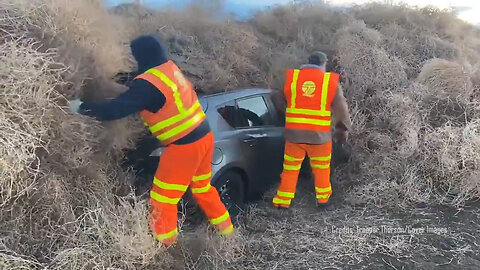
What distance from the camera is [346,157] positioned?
6703mm

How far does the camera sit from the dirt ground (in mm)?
4383

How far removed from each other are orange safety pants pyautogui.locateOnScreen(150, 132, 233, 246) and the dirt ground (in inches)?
7.7

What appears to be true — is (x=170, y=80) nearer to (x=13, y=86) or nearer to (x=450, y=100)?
(x=13, y=86)

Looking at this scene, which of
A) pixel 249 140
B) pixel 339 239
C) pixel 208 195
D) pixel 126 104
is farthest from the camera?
pixel 249 140

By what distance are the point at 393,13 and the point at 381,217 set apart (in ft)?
20.9

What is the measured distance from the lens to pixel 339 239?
4.99m

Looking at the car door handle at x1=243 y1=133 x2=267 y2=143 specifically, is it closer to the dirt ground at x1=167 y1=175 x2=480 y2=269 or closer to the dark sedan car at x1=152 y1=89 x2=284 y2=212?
the dark sedan car at x1=152 y1=89 x2=284 y2=212

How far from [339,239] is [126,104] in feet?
8.00

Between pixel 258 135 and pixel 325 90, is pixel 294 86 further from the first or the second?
pixel 258 135

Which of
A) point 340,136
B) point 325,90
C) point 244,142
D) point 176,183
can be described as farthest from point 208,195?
point 340,136

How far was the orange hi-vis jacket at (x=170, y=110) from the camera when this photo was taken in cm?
415

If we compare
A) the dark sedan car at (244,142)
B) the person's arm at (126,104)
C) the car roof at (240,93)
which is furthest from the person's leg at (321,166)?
the person's arm at (126,104)

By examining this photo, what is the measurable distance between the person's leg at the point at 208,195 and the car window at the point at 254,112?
3.29 ft

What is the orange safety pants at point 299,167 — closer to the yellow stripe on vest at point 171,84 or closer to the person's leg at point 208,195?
the person's leg at point 208,195
